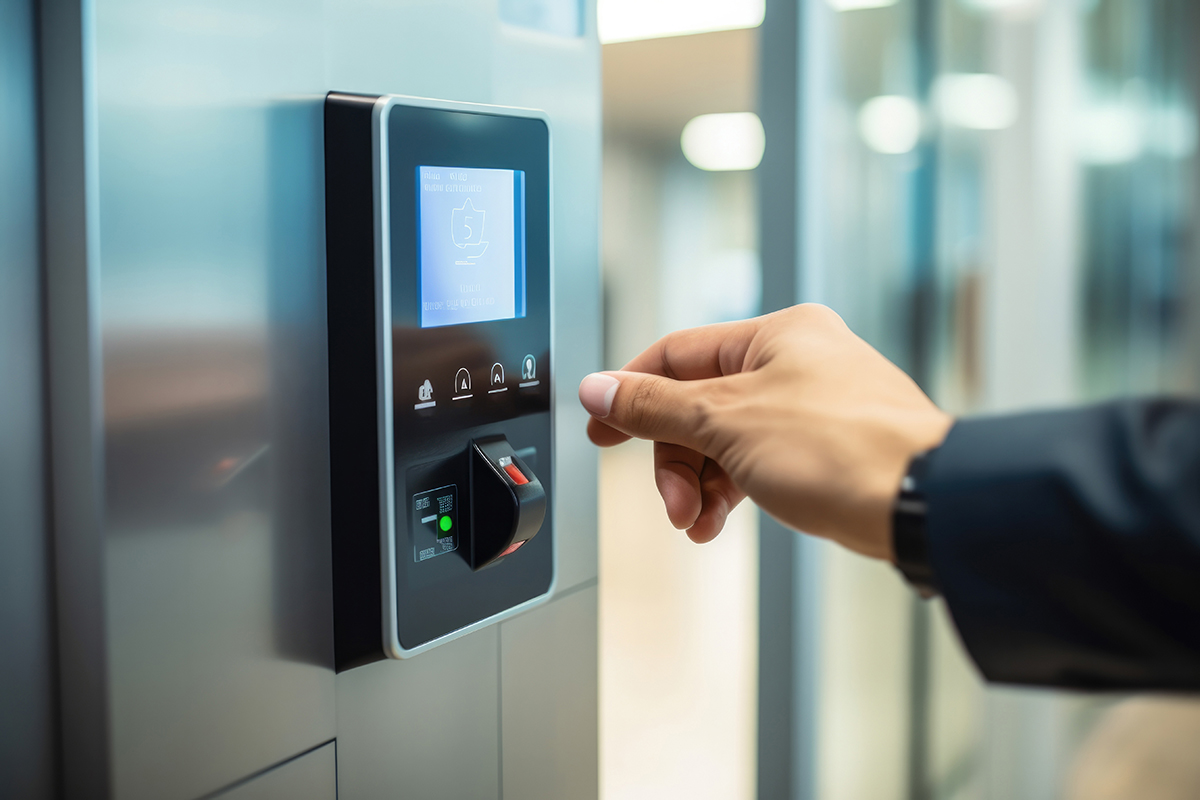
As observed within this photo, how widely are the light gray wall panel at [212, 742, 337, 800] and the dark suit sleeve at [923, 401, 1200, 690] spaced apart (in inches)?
15.7

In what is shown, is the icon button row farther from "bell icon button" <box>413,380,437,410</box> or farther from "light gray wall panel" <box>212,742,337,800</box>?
"light gray wall panel" <box>212,742,337,800</box>

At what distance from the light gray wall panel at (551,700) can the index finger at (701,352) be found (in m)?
0.23

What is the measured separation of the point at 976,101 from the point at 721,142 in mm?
2645

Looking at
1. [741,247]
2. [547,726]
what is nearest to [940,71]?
[547,726]

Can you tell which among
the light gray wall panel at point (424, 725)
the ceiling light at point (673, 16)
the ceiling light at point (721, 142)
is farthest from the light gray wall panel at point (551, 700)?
the ceiling light at point (721, 142)

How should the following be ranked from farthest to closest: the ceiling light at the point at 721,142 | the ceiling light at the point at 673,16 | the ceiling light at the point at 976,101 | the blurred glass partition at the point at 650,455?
the ceiling light at the point at 721,142 < the ceiling light at the point at 673,16 < the blurred glass partition at the point at 650,455 < the ceiling light at the point at 976,101

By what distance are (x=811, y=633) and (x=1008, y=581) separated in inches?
48.0

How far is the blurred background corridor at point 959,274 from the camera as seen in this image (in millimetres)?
1322

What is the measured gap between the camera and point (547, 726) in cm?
80

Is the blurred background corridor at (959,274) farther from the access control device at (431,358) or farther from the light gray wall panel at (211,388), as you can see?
the light gray wall panel at (211,388)

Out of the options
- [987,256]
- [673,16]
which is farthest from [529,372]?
[673,16]

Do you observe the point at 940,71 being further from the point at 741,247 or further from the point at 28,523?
the point at 741,247

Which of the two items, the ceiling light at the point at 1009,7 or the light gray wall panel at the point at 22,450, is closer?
the light gray wall panel at the point at 22,450

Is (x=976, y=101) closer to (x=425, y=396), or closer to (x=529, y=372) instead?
(x=529, y=372)
